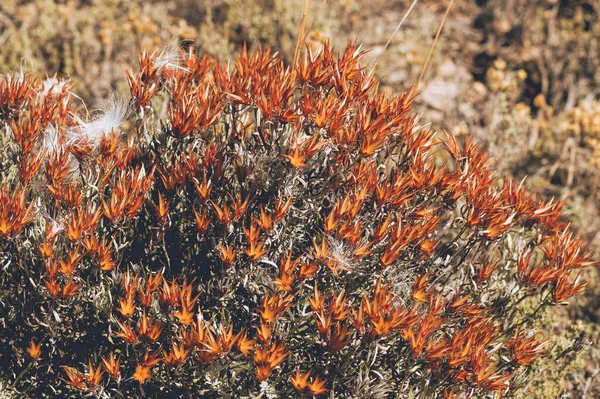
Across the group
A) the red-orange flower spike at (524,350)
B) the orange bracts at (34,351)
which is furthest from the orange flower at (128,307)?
the red-orange flower spike at (524,350)

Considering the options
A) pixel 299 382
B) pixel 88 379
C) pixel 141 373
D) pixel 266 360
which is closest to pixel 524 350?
pixel 299 382

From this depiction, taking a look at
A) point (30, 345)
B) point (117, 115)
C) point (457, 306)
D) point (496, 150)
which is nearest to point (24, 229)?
point (30, 345)

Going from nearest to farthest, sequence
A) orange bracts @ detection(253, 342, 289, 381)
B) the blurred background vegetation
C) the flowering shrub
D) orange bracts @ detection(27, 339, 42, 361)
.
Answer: orange bracts @ detection(253, 342, 289, 381), the flowering shrub, orange bracts @ detection(27, 339, 42, 361), the blurred background vegetation

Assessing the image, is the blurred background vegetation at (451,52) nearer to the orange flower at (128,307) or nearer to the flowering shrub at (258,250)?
the flowering shrub at (258,250)

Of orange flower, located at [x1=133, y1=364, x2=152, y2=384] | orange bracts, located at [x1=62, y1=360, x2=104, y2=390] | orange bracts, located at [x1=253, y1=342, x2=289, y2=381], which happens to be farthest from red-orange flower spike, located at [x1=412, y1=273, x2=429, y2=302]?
orange bracts, located at [x1=62, y1=360, x2=104, y2=390]

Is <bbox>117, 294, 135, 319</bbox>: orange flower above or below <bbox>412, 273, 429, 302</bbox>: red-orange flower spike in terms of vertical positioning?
below

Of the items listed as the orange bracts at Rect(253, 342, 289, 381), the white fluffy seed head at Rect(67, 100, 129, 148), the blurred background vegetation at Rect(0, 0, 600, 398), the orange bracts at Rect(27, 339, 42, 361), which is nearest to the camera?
the orange bracts at Rect(253, 342, 289, 381)

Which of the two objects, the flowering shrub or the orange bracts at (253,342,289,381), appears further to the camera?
the flowering shrub

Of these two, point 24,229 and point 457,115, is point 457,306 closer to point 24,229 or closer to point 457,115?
point 24,229

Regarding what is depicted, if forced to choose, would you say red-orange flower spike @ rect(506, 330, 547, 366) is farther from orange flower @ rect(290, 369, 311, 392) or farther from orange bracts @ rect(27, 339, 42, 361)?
orange bracts @ rect(27, 339, 42, 361)
